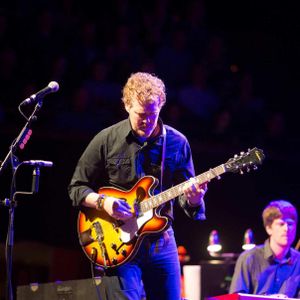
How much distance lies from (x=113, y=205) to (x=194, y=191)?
0.50m

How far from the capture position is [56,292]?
412 centimetres

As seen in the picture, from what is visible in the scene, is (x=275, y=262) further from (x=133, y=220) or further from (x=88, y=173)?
(x=88, y=173)

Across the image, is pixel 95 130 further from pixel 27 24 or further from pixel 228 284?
pixel 228 284

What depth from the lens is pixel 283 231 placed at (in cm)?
585

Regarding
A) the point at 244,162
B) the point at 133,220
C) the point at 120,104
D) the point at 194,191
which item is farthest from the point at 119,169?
the point at 120,104

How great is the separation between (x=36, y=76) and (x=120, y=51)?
118 cm

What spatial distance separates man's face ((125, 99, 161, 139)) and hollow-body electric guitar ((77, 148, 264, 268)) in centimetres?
29

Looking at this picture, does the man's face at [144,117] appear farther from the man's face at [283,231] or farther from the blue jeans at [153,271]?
the man's face at [283,231]

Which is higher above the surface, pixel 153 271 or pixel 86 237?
pixel 86 237

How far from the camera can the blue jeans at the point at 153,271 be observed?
149 inches

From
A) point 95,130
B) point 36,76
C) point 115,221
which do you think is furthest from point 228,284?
point 36,76

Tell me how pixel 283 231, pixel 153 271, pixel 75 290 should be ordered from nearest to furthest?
pixel 153 271 → pixel 75 290 → pixel 283 231

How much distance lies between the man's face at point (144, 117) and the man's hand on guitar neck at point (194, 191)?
0.40 m

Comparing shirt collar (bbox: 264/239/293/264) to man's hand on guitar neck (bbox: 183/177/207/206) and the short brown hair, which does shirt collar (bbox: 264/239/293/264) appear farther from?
man's hand on guitar neck (bbox: 183/177/207/206)
